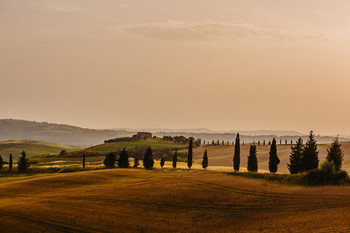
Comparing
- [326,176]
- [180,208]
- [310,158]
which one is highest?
[310,158]

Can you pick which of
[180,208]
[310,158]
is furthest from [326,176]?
[180,208]

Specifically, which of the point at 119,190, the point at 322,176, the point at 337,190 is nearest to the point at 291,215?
the point at 337,190

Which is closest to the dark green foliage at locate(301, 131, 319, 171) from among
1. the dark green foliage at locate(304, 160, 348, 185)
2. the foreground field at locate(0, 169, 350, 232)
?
the dark green foliage at locate(304, 160, 348, 185)

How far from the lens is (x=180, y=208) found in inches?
1875

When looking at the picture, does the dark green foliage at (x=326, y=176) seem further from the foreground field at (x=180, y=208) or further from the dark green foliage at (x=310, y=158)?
the dark green foliage at (x=310, y=158)

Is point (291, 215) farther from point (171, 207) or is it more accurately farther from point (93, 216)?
point (93, 216)

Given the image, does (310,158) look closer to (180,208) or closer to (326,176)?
(326,176)

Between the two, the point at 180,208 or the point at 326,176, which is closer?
the point at 180,208

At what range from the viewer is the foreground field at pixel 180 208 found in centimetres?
3941

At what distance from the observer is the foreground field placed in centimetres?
3941

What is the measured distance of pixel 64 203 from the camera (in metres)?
50.6

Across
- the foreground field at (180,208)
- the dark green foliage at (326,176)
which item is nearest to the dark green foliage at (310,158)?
the dark green foliage at (326,176)

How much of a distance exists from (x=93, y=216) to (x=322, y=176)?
3534cm

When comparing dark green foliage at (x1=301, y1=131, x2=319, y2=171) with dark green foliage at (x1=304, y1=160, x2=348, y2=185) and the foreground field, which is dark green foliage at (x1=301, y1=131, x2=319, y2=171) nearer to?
dark green foliage at (x1=304, y1=160, x2=348, y2=185)
